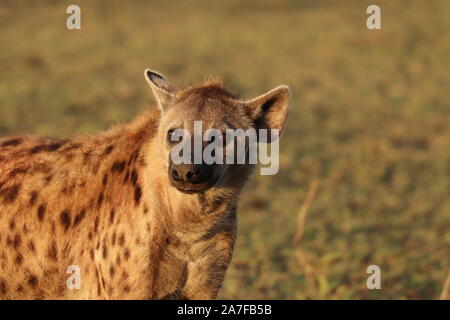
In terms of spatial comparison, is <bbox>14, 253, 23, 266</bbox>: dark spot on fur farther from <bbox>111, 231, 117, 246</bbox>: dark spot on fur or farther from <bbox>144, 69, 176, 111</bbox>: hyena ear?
<bbox>144, 69, 176, 111</bbox>: hyena ear

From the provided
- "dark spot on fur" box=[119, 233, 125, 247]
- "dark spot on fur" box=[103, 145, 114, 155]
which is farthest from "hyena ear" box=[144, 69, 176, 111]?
"dark spot on fur" box=[119, 233, 125, 247]

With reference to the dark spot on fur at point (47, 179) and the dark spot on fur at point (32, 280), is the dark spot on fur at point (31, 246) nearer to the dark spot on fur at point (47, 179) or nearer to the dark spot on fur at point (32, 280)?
the dark spot on fur at point (32, 280)

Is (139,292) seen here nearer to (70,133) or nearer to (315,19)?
(70,133)

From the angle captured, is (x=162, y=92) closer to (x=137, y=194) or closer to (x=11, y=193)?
(x=137, y=194)

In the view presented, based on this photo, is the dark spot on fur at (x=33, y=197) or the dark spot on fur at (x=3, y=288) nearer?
the dark spot on fur at (x=3, y=288)

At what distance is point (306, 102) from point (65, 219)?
8897 millimetres

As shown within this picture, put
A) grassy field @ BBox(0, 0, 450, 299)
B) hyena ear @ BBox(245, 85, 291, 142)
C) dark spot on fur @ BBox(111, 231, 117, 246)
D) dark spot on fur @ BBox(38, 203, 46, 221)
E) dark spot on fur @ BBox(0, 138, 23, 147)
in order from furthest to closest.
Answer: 1. grassy field @ BBox(0, 0, 450, 299)
2. dark spot on fur @ BBox(0, 138, 23, 147)
3. hyena ear @ BBox(245, 85, 291, 142)
4. dark spot on fur @ BBox(38, 203, 46, 221)
5. dark spot on fur @ BBox(111, 231, 117, 246)

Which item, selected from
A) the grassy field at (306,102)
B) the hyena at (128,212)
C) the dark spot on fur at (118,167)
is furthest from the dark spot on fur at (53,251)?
the grassy field at (306,102)

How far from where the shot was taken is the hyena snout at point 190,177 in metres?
3.69

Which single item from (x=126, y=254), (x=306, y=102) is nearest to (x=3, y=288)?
(x=126, y=254)

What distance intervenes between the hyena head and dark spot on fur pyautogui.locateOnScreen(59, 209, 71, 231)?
1.93ft

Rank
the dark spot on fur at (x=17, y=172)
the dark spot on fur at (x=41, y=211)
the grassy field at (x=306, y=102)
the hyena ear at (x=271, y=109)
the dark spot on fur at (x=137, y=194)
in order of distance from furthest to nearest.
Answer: the grassy field at (x=306, y=102) → the hyena ear at (x=271, y=109) → the dark spot on fur at (x=17, y=172) → the dark spot on fur at (x=41, y=211) → the dark spot on fur at (x=137, y=194)

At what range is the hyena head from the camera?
3.76m
